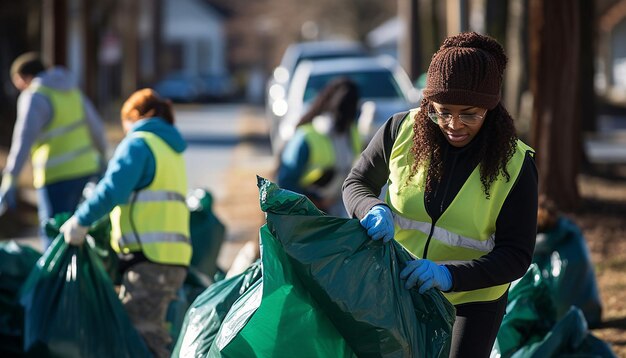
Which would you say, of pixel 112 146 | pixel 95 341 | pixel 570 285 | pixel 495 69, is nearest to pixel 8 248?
pixel 95 341

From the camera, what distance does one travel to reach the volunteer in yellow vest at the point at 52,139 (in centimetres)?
735

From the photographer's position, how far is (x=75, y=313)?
5.34 metres

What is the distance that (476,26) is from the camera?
1847cm

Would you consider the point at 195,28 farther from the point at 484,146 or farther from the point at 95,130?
the point at 484,146

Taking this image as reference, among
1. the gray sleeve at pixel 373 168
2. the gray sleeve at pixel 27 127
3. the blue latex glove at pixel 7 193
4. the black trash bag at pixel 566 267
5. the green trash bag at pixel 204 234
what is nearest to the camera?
the gray sleeve at pixel 373 168

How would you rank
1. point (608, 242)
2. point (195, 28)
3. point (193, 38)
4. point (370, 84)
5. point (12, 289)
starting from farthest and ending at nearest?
point (193, 38) < point (195, 28) < point (370, 84) < point (608, 242) < point (12, 289)

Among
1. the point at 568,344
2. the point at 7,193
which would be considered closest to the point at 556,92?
the point at 7,193

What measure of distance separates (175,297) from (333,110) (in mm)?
1770

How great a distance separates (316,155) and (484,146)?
3.32m

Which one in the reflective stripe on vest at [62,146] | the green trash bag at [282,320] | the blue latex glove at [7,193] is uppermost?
the green trash bag at [282,320]

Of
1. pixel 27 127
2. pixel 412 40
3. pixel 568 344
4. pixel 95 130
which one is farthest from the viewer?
pixel 412 40

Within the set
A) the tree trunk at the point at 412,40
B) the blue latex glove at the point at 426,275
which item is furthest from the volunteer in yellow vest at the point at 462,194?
the tree trunk at the point at 412,40

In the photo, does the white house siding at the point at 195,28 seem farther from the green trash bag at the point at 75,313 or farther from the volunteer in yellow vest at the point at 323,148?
the green trash bag at the point at 75,313

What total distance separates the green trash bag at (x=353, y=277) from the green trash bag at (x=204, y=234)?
11.6ft
